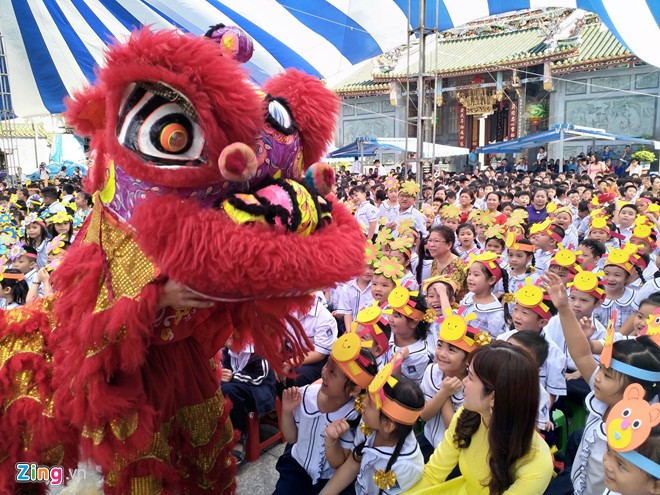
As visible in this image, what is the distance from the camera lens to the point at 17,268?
179 inches

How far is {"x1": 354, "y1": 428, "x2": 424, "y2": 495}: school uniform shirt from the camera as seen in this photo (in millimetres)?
2193

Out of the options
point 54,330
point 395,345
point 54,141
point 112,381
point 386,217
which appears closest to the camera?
point 112,381

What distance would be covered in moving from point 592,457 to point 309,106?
1.90 m

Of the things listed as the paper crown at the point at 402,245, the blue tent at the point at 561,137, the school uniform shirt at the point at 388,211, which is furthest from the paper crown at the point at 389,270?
the blue tent at the point at 561,137

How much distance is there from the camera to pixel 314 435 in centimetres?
259

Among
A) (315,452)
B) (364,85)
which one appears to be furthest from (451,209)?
(364,85)

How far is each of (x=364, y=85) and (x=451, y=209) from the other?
55.6 ft

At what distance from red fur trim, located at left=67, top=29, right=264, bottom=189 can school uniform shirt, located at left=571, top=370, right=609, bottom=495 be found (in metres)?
1.92

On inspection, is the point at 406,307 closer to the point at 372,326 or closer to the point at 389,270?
the point at 372,326

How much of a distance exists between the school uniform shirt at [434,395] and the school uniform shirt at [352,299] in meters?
1.75

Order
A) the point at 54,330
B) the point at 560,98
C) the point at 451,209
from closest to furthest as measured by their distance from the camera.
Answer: the point at 54,330, the point at 451,209, the point at 560,98

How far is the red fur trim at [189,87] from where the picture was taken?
1239 mm

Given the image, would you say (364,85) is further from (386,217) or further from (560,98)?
(386,217)

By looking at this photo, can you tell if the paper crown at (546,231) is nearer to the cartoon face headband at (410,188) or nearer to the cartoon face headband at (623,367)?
the cartoon face headband at (410,188)
